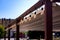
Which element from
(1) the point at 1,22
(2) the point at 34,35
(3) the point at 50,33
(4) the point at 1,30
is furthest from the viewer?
(1) the point at 1,22

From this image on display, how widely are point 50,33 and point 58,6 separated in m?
0.61

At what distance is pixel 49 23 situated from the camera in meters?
3.75

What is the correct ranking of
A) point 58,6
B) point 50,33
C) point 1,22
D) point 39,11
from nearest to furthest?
1. point 50,33
2. point 58,6
3. point 39,11
4. point 1,22

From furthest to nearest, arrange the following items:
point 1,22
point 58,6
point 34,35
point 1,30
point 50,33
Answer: point 1,22 < point 34,35 < point 1,30 < point 58,6 < point 50,33

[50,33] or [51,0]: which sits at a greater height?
[51,0]

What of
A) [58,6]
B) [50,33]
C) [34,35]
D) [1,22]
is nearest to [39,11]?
[58,6]

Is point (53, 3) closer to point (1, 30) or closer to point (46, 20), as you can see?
point (46, 20)

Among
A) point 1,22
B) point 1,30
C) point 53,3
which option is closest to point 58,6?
point 53,3

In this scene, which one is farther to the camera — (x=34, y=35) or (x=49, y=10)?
(x=34, y=35)

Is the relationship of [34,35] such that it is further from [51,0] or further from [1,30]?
[51,0]

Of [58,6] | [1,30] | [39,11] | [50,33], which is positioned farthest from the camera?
[1,30]

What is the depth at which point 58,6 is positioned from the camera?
404 cm

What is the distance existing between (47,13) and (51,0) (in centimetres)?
24

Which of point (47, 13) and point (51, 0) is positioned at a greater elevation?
point (51, 0)
